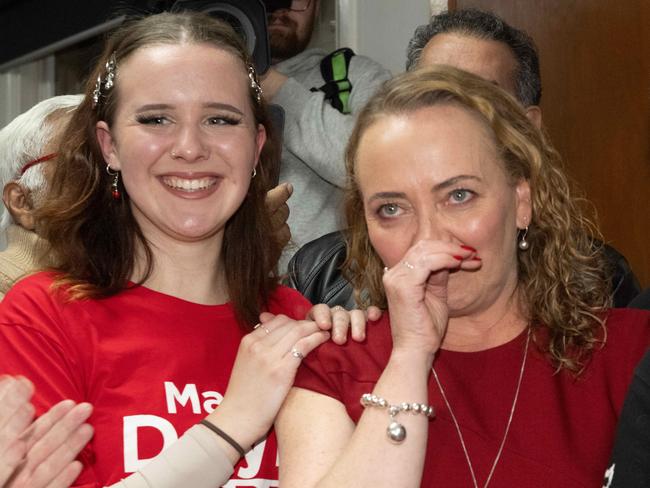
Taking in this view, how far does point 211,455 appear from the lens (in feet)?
5.27

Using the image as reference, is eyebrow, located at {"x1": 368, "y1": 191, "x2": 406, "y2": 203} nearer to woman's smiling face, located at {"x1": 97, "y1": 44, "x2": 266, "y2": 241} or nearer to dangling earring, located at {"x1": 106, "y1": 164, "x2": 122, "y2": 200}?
woman's smiling face, located at {"x1": 97, "y1": 44, "x2": 266, "y2": 241}

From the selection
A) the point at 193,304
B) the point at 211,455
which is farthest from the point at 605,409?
the point at 193,304

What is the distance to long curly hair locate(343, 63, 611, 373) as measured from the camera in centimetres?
169

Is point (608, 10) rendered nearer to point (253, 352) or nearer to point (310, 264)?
point (310, 264)

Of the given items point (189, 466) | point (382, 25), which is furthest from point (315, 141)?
point (189, 466)

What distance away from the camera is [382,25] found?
3527 mm

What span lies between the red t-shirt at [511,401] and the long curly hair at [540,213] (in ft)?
0.12

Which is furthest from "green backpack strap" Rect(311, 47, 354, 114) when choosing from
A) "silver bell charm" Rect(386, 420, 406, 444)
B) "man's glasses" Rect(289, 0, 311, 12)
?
"silver bell charm" Rect(386, 420, 406, 444)

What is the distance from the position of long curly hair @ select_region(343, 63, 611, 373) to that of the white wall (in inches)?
65.6

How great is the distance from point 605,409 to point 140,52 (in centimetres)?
98

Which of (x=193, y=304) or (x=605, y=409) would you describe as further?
(x=193, y=304)

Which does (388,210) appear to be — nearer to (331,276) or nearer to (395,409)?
(395,409)

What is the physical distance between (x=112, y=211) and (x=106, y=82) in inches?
9.0

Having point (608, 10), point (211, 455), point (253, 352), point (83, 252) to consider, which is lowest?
point (211, 455)
